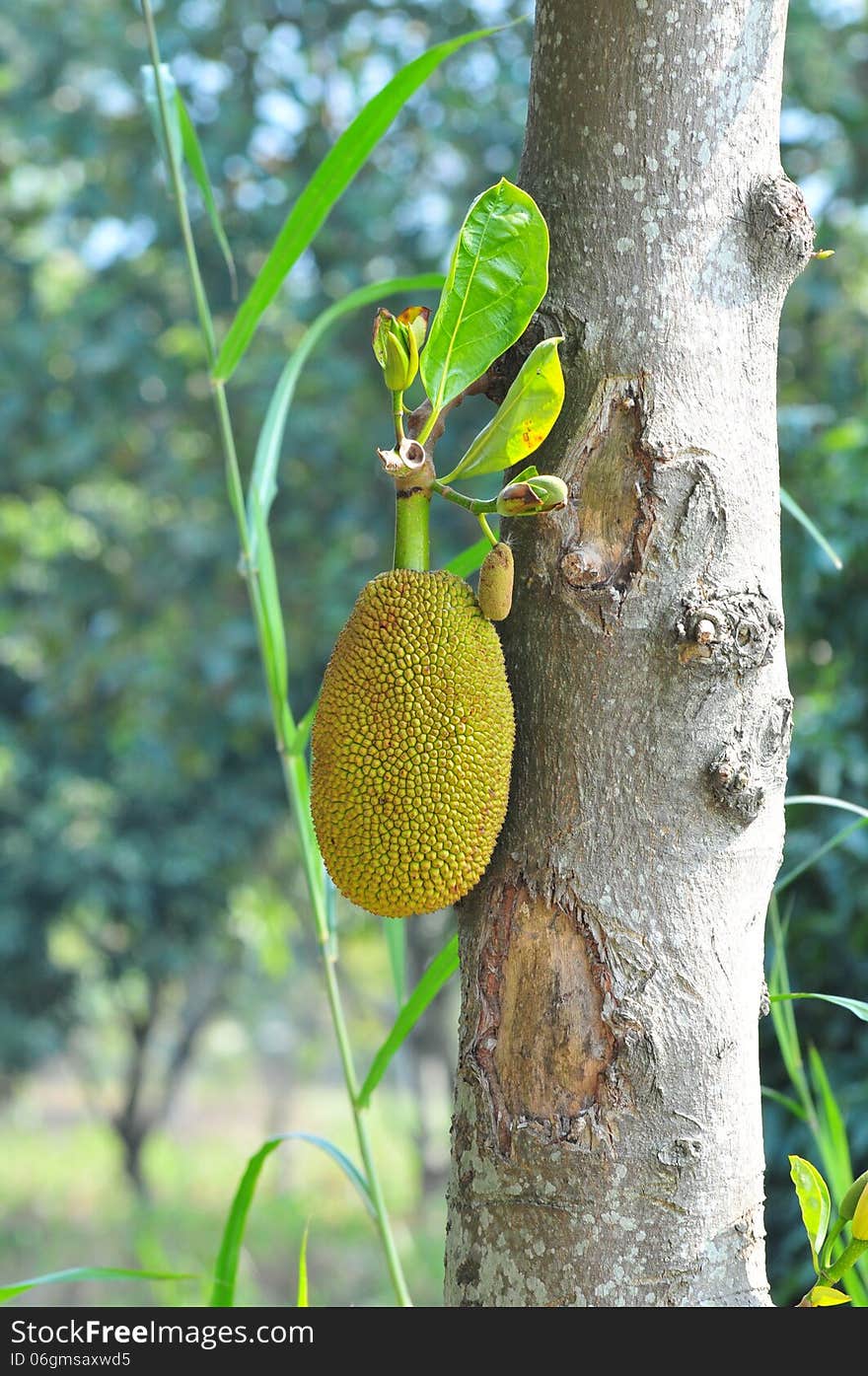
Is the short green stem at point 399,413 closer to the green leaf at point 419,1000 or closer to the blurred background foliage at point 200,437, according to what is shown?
the green leaf at point 419,1000

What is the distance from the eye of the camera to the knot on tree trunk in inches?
18.8

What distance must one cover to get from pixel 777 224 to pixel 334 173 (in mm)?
213

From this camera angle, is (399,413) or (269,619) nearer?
(399,413)

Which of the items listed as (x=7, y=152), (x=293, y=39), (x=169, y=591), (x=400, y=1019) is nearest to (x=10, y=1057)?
(x=169, y=591)

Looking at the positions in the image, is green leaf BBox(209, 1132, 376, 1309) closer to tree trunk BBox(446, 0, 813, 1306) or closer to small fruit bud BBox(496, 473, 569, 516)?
tree trunk BBox(446, 0, 813, 1306)

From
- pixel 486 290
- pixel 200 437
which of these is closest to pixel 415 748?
pixel 486 290

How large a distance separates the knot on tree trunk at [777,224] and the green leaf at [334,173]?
16cm

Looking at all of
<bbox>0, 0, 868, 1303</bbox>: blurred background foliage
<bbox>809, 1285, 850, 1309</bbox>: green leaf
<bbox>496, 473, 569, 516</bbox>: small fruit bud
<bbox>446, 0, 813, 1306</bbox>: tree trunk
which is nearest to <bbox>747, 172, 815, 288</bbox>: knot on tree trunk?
<bbox>446, 0, 813, 1306</bbox>: tree trunk

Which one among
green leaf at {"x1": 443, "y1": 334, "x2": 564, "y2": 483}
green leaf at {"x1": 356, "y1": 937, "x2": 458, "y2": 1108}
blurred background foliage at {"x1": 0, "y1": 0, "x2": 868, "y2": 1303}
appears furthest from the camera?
blurred background foliage at {"x1": 0, "y1": 0, "x2": 868, "y2": 1303}

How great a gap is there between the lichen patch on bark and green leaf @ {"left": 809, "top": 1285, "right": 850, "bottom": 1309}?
0.10 m

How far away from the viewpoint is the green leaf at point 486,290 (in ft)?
1.47

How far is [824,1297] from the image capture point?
17.6 inches

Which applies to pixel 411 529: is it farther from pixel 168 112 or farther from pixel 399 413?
pixel 168 112
